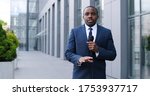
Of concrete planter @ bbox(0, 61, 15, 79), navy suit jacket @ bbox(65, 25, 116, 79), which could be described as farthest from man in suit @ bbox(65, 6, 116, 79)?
concrete planter @ bbox(0, 61, 15, 79)

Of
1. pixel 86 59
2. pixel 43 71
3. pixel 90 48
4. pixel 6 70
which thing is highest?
pixel 90 48

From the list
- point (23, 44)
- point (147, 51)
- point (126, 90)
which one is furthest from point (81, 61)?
point (23, 44)

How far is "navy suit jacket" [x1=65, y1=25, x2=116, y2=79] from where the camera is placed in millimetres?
3295

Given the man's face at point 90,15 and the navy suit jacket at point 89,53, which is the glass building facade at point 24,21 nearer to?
the navy suit jacket at point 89,53

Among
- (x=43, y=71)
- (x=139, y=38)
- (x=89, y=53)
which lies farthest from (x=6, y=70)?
(x=89, y=53)

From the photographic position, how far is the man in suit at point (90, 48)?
10.6 ft

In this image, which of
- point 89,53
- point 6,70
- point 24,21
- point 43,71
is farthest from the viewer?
point 24,21

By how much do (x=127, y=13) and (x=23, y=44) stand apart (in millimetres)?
49304

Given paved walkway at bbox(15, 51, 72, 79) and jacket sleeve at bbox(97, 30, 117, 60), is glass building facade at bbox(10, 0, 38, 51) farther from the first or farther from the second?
jacket sleeve at bbox(97, 30, 117, 60)

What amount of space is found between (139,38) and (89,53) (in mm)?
8588

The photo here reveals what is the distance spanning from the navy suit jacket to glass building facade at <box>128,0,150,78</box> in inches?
303

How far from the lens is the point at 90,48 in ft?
10.4

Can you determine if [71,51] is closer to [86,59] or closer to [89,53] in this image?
[89,53]

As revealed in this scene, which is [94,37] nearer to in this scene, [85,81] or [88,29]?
[88,29]
